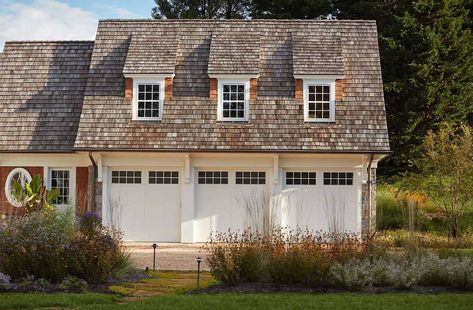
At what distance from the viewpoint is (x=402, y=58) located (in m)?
32.3

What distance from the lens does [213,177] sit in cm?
2362

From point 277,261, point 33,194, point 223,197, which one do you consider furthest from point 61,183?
point 277,261

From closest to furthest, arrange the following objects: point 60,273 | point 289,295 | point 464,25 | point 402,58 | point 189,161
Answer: point 289,295 < point 60,273 < point 189,161 < point 402,58 < point 464,25

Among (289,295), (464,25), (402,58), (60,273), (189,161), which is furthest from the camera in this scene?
(464,25)

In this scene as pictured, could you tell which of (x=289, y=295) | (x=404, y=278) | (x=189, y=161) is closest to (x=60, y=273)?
(x=289, y=295)

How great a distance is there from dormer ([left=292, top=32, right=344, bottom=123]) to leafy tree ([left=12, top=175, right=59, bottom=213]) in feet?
25.4

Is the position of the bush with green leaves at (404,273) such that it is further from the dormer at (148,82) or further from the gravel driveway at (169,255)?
the dormer at (148,82)

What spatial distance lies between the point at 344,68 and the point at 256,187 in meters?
4.42

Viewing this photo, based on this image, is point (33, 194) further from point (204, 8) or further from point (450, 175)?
point (204, 8)

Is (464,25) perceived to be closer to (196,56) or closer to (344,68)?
(344,68)

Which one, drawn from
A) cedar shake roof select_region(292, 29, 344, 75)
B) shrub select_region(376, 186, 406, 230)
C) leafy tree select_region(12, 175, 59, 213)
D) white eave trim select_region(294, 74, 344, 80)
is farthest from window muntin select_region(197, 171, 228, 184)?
shrub select_region(376, 186, 406, 230)

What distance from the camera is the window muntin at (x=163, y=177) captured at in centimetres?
A: 2364

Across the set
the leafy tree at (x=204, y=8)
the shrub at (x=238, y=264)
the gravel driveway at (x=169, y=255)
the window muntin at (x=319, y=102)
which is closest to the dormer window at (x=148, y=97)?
the gravel driveway at (x=169, y=255)

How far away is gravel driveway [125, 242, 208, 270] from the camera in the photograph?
58.6 feet
